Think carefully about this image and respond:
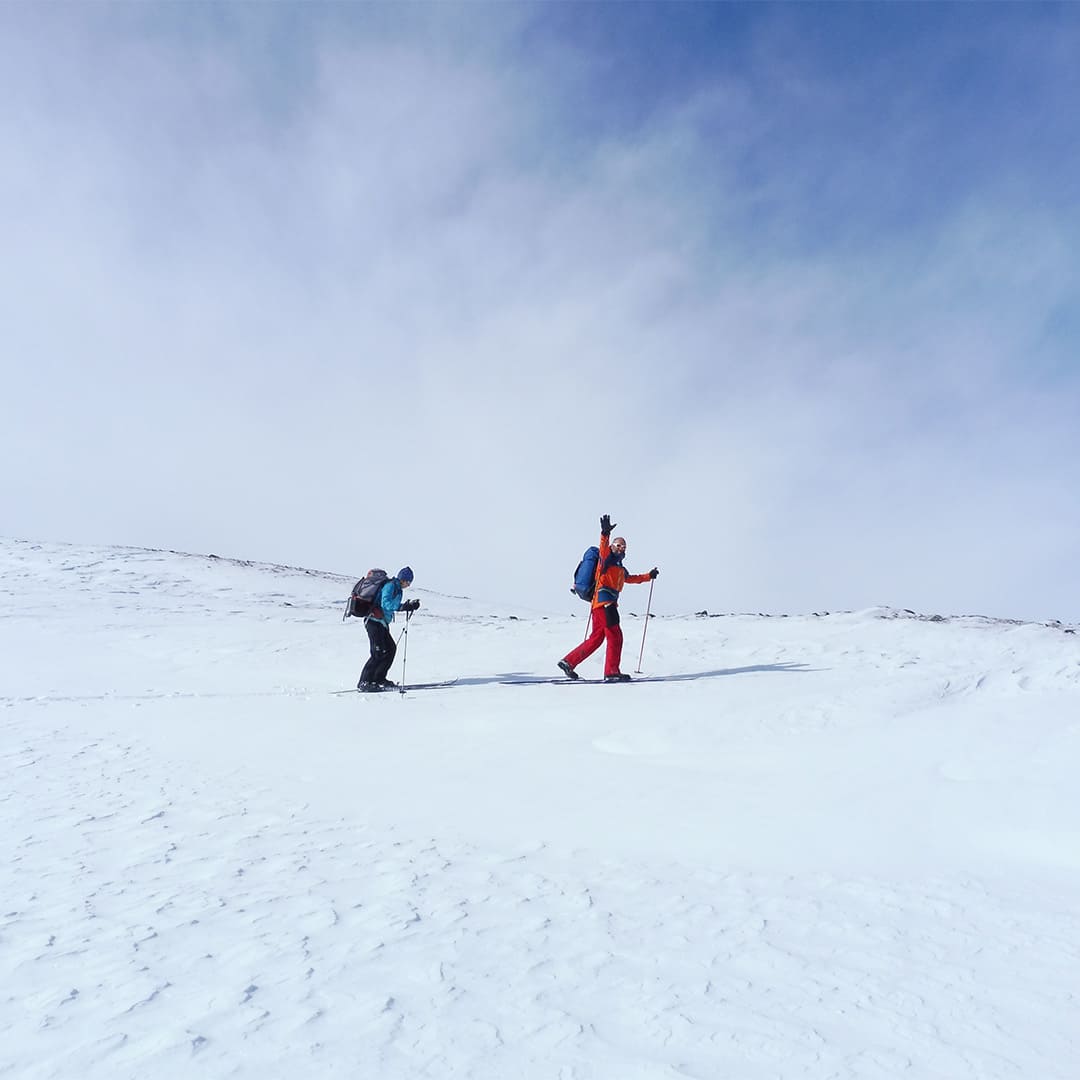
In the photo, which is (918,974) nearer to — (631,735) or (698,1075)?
(698,1075)

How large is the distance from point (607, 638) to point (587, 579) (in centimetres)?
82

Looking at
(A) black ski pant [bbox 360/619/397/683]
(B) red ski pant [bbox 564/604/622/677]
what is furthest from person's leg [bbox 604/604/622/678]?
(A) black ski pant [bbox 360/619/397/683]

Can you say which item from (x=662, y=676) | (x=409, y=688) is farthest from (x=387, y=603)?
(x=662, y=676)

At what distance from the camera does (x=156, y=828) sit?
190 inches

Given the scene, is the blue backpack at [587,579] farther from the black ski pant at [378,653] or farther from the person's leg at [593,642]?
the black ski pant at [378,653]

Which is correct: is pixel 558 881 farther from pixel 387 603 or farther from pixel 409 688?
pixel 387 603

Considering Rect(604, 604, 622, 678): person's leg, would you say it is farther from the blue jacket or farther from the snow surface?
the blue jacket

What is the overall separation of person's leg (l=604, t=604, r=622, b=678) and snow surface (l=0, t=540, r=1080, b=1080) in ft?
2.08

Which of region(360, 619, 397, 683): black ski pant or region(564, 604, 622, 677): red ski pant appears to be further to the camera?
region(360, 619, 397, 683): black ski pant

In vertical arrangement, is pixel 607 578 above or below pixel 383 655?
above

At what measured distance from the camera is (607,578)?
422 inches

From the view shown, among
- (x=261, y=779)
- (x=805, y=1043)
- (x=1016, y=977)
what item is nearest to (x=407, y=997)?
(x=805, y=1043)

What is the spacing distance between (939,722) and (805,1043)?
5.57m

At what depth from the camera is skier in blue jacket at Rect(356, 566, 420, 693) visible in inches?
424
